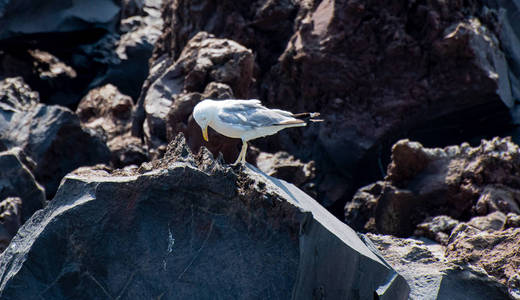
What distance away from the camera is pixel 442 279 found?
14.0 feet

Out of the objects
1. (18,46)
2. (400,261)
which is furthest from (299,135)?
(18,46)

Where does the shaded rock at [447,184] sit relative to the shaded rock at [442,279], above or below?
below

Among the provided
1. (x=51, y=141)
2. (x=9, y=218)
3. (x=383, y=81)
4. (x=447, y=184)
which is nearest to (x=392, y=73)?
(x=383, y=81)

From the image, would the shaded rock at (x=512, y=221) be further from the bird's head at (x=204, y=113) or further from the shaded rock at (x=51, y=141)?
the shaded rock at (x=51, y=141)

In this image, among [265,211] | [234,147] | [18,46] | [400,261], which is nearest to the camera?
[265,211]

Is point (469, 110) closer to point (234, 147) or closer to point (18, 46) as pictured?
point (234, 147)

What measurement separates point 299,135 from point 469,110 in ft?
7.48

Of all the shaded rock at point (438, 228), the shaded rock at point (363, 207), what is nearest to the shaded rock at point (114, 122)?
the shaded rock at point (363, 207)

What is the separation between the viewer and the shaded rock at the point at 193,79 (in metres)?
7.61

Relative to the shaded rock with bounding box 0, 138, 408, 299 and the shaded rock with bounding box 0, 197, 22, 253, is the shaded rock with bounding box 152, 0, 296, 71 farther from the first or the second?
the shaded rock with bounding box 0, 138, 408, 299

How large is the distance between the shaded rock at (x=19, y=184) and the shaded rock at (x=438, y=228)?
393cm

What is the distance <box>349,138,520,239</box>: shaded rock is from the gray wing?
2.29m

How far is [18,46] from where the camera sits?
38.7 feet

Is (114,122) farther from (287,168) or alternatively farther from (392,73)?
(392,73)
